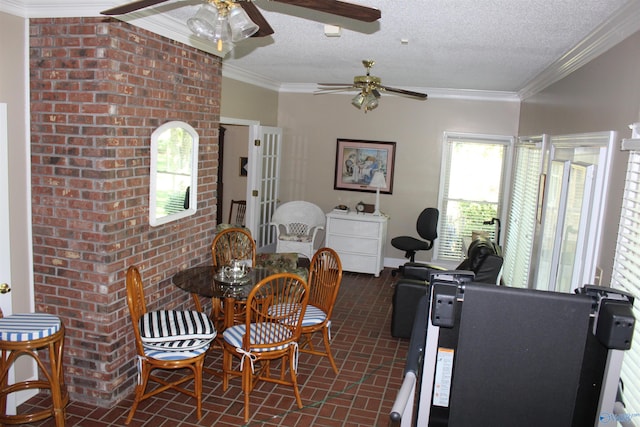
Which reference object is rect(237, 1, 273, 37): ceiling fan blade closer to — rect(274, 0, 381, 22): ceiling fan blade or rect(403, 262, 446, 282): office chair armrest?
rect(274, 0, 381, 22): ceiling fan blade

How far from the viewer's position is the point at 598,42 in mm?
3414

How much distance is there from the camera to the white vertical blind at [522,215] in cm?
538

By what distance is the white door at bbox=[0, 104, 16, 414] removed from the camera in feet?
10.6

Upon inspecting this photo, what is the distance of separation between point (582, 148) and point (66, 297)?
12.1ft

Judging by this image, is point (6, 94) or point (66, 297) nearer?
point (6, 94)

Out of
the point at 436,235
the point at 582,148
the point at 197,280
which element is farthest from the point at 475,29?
the point at 436,235

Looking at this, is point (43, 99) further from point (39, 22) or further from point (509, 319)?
point (509, 319)

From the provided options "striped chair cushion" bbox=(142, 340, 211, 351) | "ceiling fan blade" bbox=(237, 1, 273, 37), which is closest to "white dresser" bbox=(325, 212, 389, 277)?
"striped chair cushion" bbox=(142, 340, 211, 351)

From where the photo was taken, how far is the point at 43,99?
345cm

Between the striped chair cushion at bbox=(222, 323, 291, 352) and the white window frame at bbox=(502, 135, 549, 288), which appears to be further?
the white window frame at bbox=(502, 135, 549, 288)

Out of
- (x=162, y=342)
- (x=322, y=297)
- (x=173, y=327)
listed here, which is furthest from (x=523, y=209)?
(x=162, y=342)

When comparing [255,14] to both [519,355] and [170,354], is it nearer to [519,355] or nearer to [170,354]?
[519,355]

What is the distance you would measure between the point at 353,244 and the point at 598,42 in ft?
14.5

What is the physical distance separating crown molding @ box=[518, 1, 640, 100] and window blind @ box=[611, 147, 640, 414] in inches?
29.5
